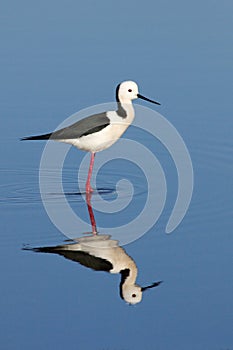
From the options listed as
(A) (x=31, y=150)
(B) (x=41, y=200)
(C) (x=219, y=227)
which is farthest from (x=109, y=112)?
(C) (x=219, y=227)

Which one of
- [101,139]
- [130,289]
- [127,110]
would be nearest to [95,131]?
[101,139]

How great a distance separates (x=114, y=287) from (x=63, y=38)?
5.16 m

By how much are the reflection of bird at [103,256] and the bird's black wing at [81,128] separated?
4.95ft

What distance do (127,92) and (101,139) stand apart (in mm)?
525

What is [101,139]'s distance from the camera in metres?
8.30

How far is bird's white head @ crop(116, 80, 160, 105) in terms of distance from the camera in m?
8.59

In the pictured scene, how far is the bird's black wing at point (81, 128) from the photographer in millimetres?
8156

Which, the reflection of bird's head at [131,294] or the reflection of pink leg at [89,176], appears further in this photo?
the reflection of pink leg at [89,176]

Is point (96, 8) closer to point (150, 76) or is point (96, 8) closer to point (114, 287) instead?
point (150, 76)

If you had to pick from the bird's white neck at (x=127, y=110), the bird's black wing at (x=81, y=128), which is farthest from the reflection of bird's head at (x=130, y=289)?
the bird's white neck at (x=127, y=110)

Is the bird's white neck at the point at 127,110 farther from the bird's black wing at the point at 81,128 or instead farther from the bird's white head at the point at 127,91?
the bird's black wing at the point at 81,128

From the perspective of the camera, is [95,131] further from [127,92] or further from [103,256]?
[103,256]

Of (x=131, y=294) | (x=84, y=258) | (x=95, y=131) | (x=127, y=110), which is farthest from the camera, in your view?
(x=127, y=110)

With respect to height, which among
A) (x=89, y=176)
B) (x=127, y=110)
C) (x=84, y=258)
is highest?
(x=127, y=110)
